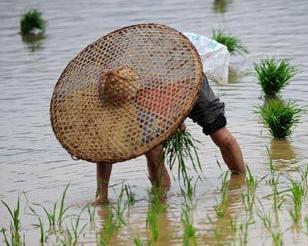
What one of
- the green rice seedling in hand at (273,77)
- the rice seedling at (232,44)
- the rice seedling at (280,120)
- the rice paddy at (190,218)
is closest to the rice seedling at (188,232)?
the rice paddy at (190,218)

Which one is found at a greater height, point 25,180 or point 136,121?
point 136,121

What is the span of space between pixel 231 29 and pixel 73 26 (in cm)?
265

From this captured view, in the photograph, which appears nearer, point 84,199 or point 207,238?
point 207,238

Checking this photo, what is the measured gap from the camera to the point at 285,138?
8.02m

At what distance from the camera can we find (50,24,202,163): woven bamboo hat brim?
6148 millimetres

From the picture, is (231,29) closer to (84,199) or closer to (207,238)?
(84,199)

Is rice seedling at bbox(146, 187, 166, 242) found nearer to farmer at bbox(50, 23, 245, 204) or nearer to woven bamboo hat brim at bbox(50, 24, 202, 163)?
farmer at bbox(50, 23, 245, 204)

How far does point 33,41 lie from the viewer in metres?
14.3

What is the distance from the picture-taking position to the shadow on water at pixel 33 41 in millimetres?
13667

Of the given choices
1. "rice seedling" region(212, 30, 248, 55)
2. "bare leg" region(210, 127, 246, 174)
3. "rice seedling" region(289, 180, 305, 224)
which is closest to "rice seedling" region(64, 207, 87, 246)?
"bare leg" region(210, 127, 246, 174)

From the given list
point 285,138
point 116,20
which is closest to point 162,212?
point 285,138

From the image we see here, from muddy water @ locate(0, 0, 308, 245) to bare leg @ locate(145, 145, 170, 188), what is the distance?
4.9 inches

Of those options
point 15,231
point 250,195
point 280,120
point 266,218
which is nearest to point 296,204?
point 266,218

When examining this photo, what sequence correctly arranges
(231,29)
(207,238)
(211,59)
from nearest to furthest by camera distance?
(207,238), (211,59), (231,29)
